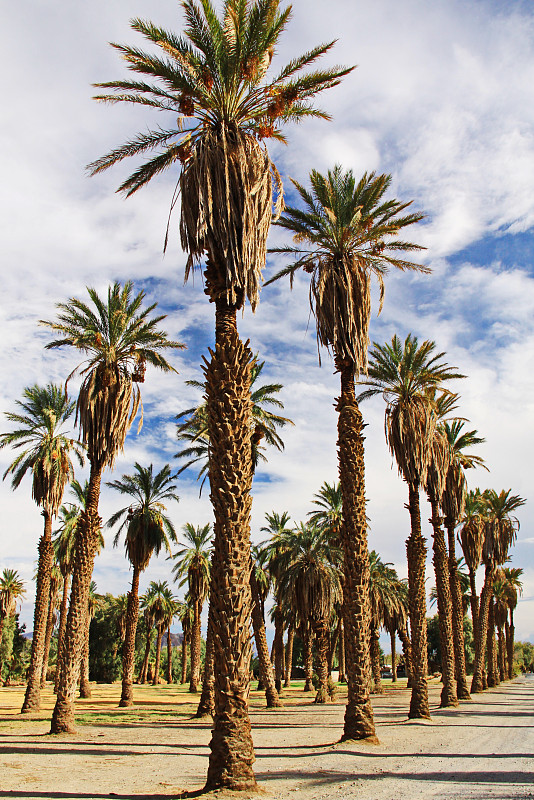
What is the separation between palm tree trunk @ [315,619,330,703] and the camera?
30453 millimetres

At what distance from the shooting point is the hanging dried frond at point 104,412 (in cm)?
2028

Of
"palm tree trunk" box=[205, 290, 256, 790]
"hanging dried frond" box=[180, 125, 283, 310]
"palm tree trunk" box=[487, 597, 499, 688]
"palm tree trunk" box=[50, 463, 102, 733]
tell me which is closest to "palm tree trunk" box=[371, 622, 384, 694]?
"palm tree trunk" box=[487, 597, 499, 688]

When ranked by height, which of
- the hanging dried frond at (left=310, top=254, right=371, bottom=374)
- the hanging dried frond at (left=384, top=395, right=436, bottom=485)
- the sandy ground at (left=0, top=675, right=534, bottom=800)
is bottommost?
the sandy ground at (left=0, top=675, right=534, bottom=800)

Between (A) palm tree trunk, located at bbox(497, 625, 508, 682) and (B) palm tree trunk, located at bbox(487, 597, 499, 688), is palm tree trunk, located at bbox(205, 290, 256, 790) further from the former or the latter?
(A) palm tree trunk, located at bbox(497, 625, 508, 682)

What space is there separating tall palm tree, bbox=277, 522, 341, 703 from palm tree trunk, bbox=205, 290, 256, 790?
22855 millimetres

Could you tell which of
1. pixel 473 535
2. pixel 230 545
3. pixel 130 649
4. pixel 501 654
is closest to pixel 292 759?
pixel 230 545

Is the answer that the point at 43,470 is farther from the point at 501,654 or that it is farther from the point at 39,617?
the point at 501,654

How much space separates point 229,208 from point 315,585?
80.4ft

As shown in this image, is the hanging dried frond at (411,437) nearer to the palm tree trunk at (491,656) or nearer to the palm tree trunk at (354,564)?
the palm tree trunk at (354,564)

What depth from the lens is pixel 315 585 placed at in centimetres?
3139

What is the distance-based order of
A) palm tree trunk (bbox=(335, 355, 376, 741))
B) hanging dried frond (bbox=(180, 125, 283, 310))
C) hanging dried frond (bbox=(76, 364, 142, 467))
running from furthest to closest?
hanging dried frond (bbox=(76, 364, 142, 467)), palm tree trunk (bbox=(335, 355, 376, 741)), hanging dried frond (bbox=(180, 125, 283, 310))

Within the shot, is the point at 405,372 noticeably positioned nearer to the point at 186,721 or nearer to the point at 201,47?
the point at 201,47

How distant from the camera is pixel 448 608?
84.0 feet

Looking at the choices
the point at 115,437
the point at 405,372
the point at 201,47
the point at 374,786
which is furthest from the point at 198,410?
the point at 374,786
